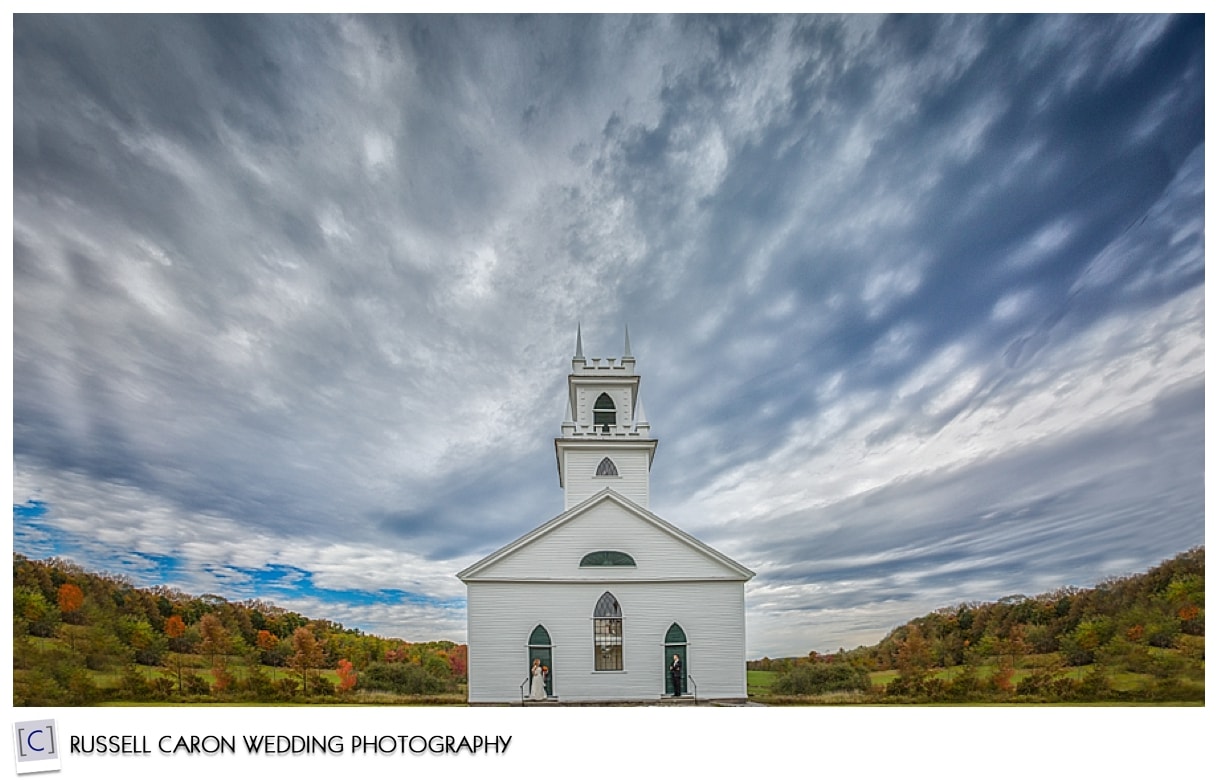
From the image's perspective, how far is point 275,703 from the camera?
13.0 meters

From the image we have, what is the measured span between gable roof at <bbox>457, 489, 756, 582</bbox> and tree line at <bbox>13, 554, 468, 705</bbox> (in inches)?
86.8

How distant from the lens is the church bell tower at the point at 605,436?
49.7 feet

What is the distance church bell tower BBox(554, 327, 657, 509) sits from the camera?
15141 millimetres

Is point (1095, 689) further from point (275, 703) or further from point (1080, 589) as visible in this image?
point (275, 703)

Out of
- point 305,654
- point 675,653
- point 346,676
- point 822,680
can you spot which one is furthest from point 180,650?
point 822,680

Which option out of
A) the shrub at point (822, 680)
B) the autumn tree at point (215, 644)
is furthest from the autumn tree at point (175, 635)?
the shrub at point (822, 680)

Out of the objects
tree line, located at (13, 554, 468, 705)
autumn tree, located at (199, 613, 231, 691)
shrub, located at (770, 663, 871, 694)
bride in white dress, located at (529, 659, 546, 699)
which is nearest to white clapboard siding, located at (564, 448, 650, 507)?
bride in white dress, located at (529, 659, 546, 699)

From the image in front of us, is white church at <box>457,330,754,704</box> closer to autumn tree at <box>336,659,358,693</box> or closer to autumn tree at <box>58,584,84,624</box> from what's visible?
autumn tree at <box>336,659,358,693</box>

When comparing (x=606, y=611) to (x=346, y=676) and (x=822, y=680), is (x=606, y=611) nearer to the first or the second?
(x=822, y=680)

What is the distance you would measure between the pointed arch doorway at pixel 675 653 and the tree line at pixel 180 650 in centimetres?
352
